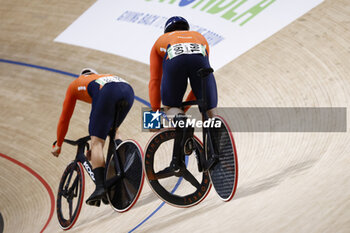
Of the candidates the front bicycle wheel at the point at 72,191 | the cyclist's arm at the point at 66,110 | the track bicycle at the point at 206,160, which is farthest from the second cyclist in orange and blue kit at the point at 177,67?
the front bicycle wheel at the point at 72,191

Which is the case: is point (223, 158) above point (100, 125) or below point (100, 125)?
above

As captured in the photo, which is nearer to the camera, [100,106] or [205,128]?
[205,128]

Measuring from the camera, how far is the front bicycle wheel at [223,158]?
3.11 metres

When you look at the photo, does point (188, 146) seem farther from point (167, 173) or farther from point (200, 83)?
point (200, 83)

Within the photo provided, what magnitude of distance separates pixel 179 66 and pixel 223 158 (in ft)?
2.17

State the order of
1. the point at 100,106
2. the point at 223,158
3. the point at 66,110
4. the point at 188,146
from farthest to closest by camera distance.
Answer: the point at 66,110, the point at 100,106, the point at 188,146, the point at 223,158

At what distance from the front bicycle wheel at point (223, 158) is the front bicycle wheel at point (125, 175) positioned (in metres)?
0.60

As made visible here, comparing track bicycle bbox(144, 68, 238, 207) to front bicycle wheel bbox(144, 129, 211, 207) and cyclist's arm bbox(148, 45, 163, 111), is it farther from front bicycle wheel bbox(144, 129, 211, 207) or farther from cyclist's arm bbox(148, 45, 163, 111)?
cyclist's arm bbox(148, 45, 163, 111)

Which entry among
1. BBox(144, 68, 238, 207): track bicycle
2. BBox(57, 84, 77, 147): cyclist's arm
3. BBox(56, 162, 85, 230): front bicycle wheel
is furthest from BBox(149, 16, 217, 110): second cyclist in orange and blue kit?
BBox(56, 162, 85, 230): front bicycle wheel

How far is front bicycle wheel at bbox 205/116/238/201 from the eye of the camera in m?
3.11

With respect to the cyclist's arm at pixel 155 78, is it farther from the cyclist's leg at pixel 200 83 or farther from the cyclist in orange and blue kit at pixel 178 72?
the cyclist's leg at pixel 200 83

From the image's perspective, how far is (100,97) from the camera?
11.8ft

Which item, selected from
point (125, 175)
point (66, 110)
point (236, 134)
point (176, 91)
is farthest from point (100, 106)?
point (236, 134)

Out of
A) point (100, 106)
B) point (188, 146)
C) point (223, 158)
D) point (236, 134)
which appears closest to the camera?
point (223, 158)
